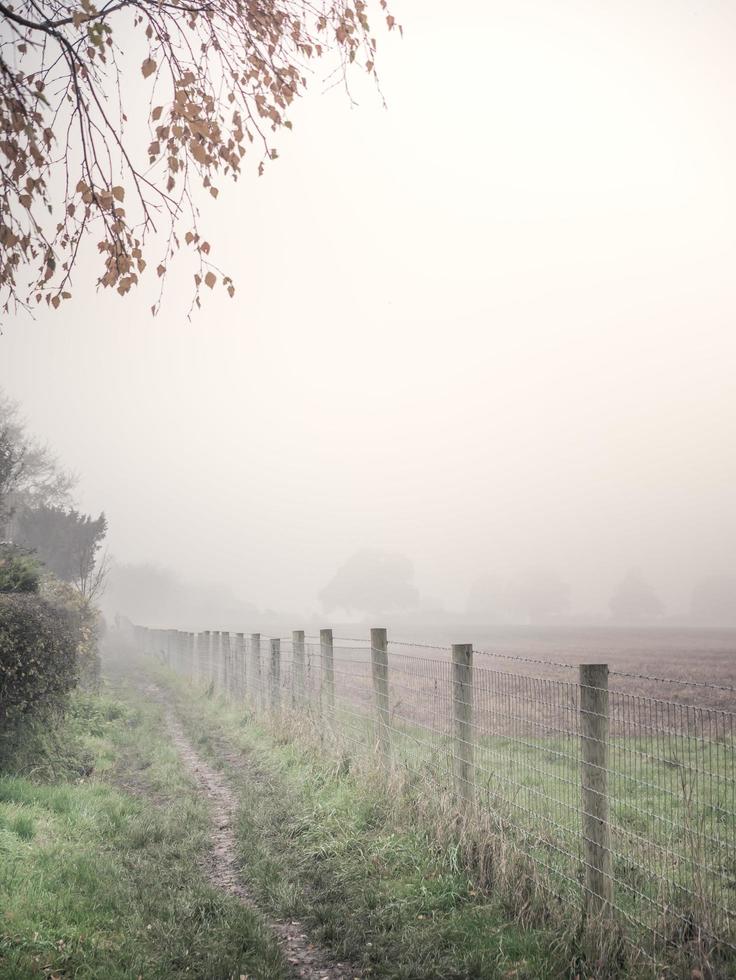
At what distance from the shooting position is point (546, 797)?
5254 millimetres

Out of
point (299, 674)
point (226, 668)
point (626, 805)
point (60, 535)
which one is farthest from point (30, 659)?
point (60, 535)

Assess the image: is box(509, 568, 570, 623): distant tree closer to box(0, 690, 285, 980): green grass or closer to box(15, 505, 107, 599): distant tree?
box(15, 505, 107, 599): distant tree

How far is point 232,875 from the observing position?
5793mm

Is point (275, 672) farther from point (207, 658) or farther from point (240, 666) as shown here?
point (207, 658)

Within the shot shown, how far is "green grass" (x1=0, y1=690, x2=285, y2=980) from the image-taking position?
13.9 ft

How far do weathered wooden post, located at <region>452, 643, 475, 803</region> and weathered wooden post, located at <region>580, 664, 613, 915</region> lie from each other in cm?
166

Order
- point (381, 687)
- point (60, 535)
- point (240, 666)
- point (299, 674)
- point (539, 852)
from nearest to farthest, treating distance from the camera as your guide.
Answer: point (539, 852)
point (381, 687)
point (299, 674)
point (240, 666)
point (60, 535)

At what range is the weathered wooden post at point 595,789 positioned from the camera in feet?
14.4

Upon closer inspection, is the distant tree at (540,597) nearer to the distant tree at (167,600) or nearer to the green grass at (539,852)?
the distant tree at (167,600)

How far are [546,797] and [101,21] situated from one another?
643cm

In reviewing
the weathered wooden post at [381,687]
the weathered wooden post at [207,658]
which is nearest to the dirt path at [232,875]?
the weathered wooden post at [381,687]

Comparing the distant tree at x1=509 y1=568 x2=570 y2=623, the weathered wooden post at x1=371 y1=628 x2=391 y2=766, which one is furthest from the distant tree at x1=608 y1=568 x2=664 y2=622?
the weathered wooden post at x1=371 y1=628 x2=391 y2=766

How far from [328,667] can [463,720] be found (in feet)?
14.7

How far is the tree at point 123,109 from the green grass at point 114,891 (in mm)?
4359
